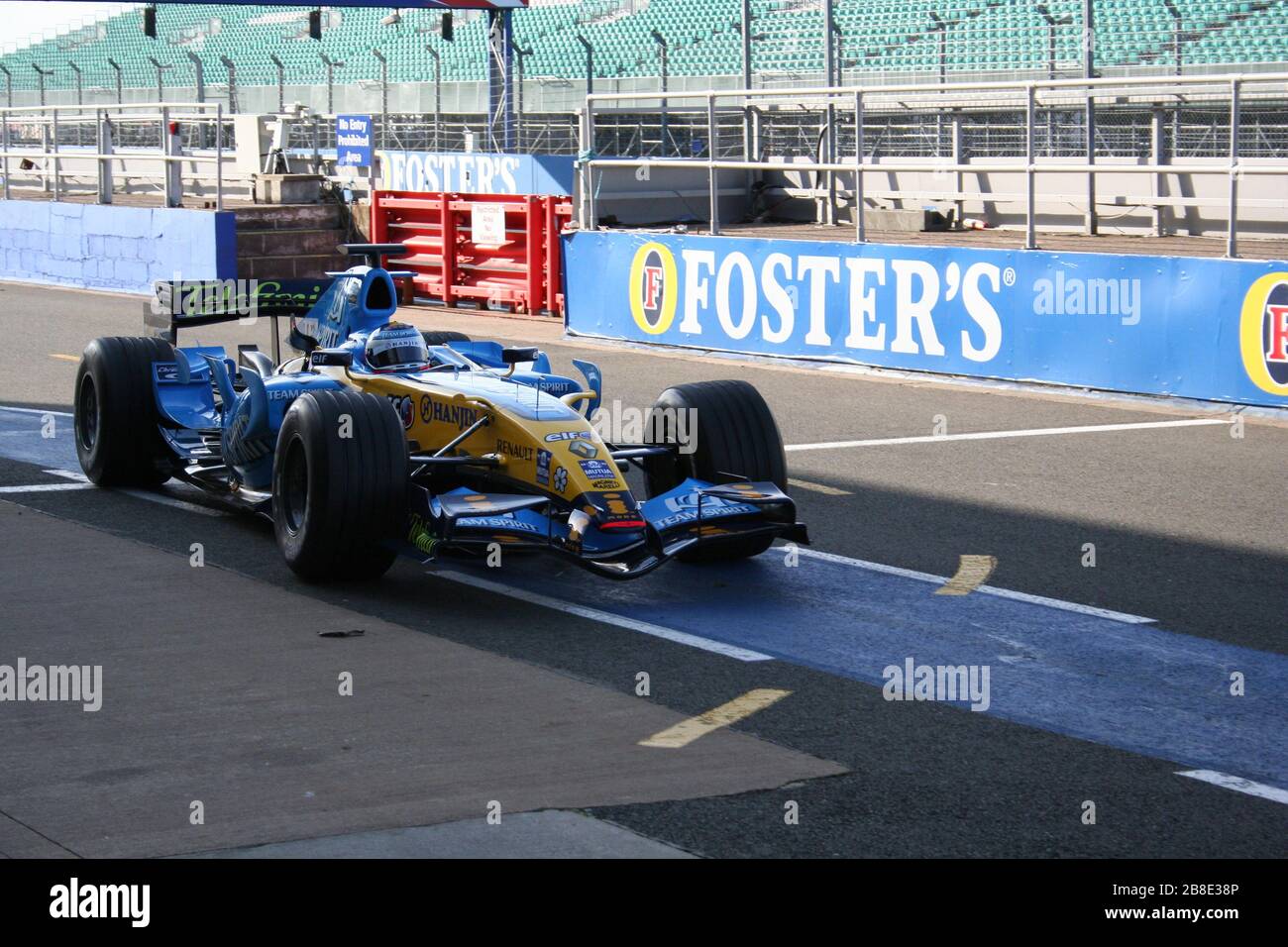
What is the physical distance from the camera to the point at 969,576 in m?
8.32

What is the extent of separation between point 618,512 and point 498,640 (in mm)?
872

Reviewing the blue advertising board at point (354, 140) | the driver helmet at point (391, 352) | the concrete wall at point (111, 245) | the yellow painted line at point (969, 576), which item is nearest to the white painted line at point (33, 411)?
the driver helmet at point (391, 352)

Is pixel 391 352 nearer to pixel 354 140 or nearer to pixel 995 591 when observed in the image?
pixel 995 591

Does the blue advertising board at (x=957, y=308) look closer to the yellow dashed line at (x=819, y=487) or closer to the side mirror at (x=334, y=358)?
the yellow dashed line at (x=819, y=487)

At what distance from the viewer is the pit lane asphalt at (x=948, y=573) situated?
5098mm

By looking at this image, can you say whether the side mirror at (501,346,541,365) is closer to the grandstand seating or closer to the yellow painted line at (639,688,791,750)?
the yellow painted line at (639,688,791,750)

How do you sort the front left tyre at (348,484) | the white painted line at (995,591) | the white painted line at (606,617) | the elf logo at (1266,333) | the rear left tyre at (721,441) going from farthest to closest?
the elf logo at (1266,333), the rear left tyre at (721,441), the front left tyre at (348,484), the white painted line at (995,591), the white painted line at (606,617)

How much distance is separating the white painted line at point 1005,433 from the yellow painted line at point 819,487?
1209mm

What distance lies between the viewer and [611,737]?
19.2ft

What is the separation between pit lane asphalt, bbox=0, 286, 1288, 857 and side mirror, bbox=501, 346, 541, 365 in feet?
Answer: 4.31

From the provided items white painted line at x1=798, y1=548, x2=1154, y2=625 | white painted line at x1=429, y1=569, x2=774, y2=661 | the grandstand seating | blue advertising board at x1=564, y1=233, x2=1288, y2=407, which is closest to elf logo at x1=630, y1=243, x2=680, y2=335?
blue advertising board at x1=564, y1=233, x2=1288, y2=407

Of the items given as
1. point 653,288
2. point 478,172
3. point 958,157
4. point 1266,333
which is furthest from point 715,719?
point 478,172

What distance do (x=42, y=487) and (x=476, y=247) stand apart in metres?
12.1
